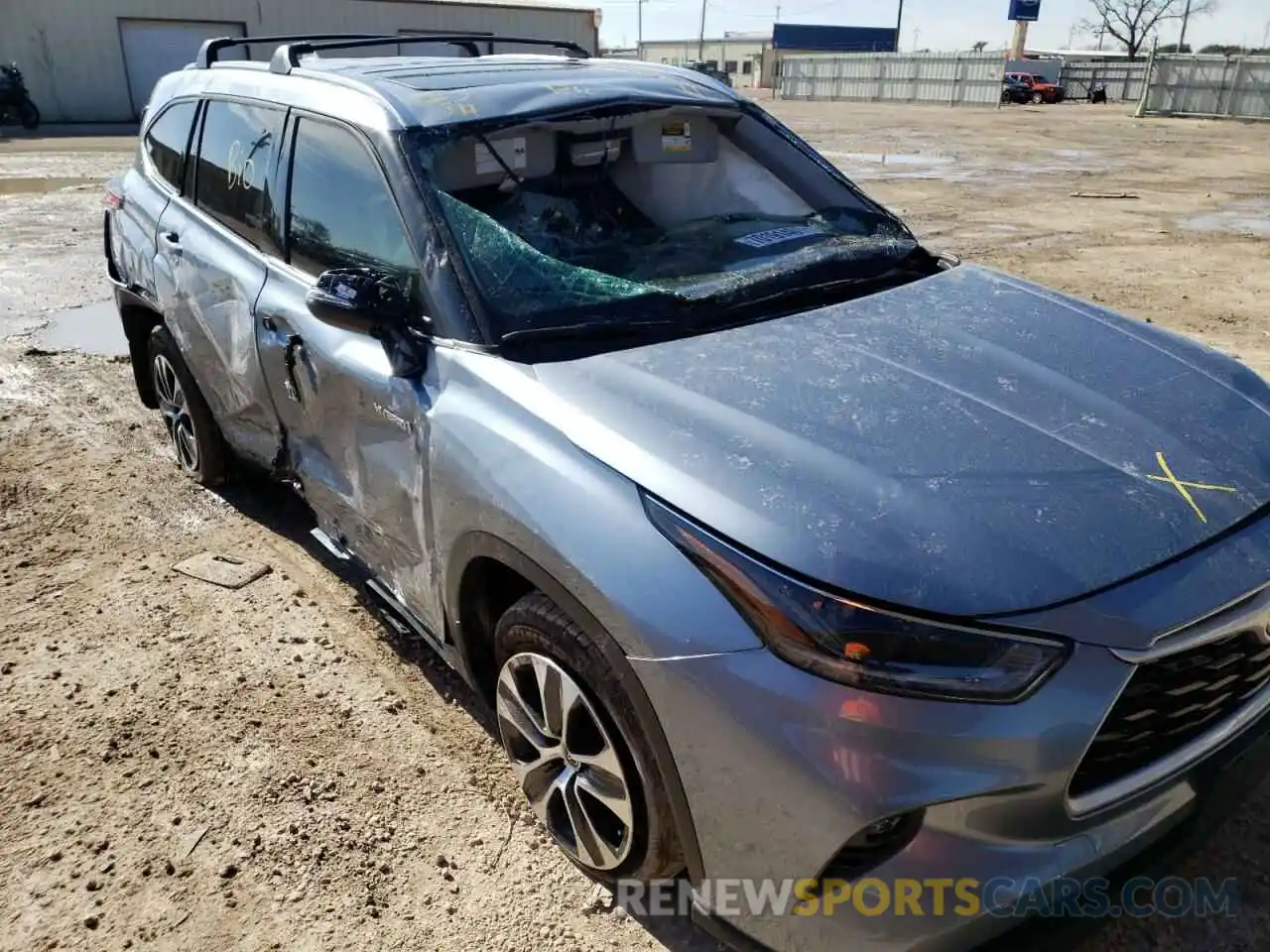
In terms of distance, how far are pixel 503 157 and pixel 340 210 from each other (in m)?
0.51

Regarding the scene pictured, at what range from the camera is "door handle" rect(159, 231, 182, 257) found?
12.5 feet

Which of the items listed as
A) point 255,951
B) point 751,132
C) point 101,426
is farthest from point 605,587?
point 101,426

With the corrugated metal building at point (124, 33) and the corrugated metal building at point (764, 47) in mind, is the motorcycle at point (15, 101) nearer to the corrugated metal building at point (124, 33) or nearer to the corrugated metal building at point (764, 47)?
the corrugated metal building at point (124, 33)

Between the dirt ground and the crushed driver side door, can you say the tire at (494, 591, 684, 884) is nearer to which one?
the dirt ground

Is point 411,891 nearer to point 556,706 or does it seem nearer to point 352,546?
point 556,706

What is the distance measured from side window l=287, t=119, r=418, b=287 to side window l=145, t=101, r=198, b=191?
1.25 metres

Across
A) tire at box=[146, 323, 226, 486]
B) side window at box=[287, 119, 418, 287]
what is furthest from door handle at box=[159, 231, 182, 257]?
side window at box=[287, 119, 418, 287]

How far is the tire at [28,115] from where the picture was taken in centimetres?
2345

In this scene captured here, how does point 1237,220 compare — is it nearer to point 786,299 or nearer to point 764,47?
point 786,299

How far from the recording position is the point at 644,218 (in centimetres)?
337

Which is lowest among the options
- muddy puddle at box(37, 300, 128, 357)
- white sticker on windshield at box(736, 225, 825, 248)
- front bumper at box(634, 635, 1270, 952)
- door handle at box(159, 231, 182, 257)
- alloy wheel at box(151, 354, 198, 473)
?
muddy puddle at box(37, 300, 128, 357)

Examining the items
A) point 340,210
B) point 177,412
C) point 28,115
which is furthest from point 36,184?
point 340,210

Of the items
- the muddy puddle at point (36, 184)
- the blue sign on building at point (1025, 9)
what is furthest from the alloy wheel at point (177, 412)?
the blue sign on building at point (1025, 9)

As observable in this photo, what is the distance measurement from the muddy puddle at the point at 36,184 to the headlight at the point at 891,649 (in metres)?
15.4
